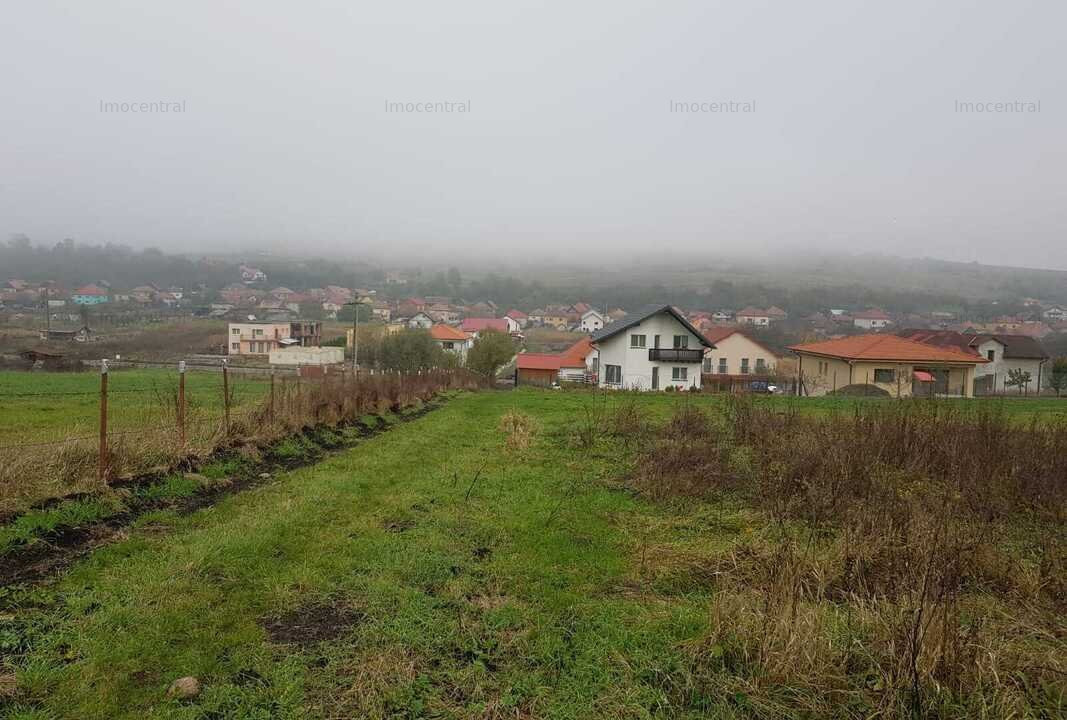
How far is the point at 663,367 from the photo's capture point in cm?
3984

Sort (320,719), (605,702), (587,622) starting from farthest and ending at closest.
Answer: (587,622) < (605,702) < (320,719)

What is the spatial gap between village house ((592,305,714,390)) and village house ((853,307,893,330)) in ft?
166

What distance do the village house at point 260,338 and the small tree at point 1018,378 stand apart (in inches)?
2387

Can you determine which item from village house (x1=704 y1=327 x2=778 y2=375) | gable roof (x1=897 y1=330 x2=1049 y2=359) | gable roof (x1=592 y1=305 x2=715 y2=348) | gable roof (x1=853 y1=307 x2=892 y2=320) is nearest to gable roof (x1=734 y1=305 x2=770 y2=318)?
gable roof (x1=853 y1=307 x2=892 y2=320)

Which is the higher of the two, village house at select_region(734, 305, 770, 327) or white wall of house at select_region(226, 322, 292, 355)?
village house at select_region(734, 305, 770, 327)

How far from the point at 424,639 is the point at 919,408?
896cm

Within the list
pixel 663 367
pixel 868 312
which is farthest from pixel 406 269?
pixel 663 367

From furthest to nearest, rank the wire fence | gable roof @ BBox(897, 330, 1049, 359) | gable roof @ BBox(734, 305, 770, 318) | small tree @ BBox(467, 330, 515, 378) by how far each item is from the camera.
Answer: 1. gable roof @ BBox(734, 305, 770, 318)
2. small tree @ BBox(467, 330, 515, 378)
3. gable roof @ BBox(897, 330, 1049, 359)
4. the wire fence

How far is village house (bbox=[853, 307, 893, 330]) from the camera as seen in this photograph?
82.8 m

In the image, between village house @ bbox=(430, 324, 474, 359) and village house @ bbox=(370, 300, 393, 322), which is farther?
village house @ bbox=(370, 300, 393, 322)

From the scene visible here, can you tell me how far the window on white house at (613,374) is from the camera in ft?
132

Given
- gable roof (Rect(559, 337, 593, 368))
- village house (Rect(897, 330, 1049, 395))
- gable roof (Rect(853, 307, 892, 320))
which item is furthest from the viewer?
gable roof (Rect(853, 307, 892, 320))

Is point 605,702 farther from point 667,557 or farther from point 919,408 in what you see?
point 919,408

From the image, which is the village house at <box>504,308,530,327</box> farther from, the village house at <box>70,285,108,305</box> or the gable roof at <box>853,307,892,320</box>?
the village house at <box>70,285,108,305</box>
